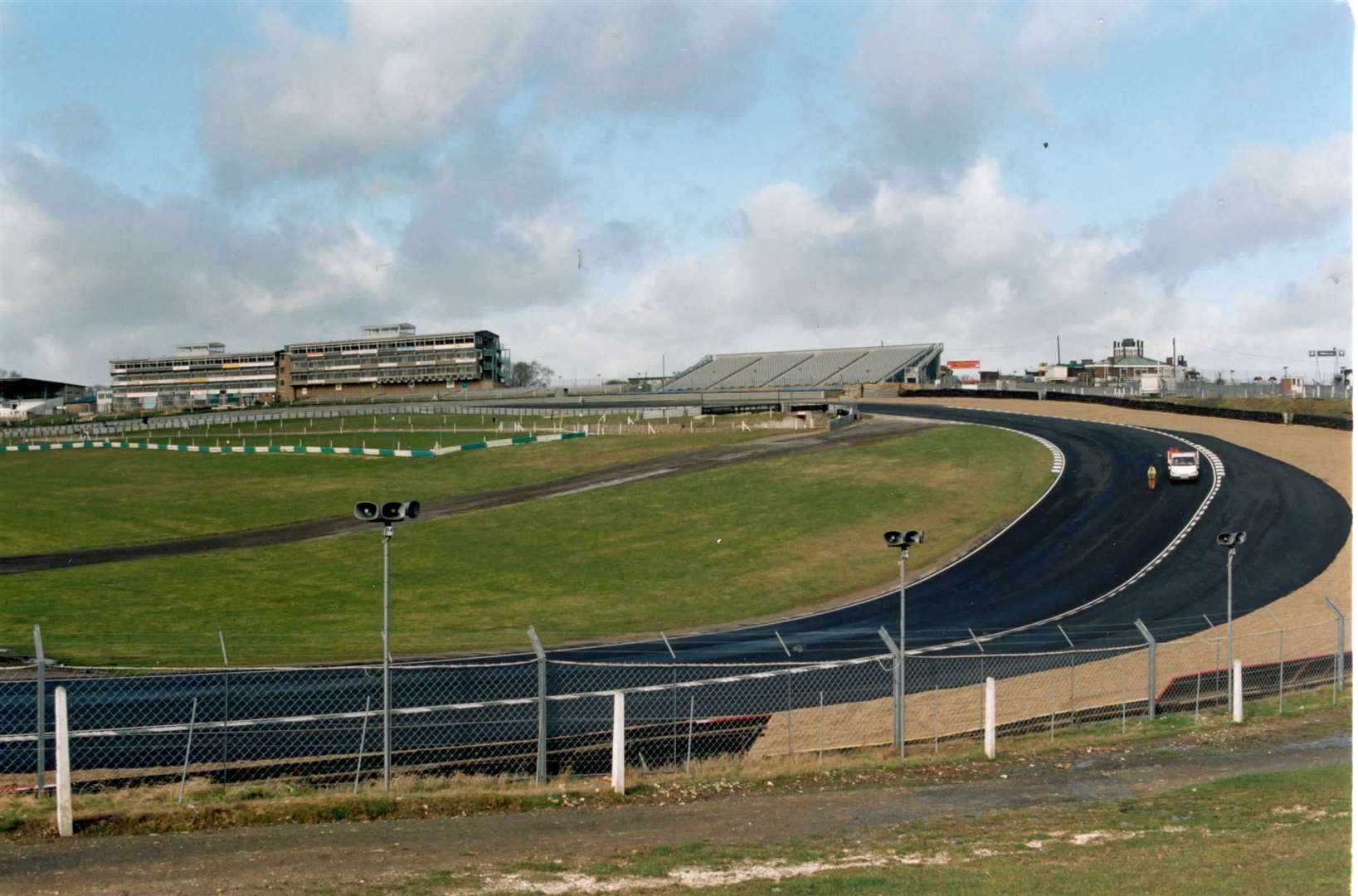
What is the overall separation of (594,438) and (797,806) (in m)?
80.5

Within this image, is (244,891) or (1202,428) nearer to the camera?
Answer: (244,891)

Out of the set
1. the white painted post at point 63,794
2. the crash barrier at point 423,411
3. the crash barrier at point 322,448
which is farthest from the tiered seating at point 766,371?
the white painted post at point 63,794

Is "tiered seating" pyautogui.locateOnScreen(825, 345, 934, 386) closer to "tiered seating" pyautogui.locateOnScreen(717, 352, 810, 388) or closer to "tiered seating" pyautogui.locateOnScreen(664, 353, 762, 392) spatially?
"tiered seating" pyautogui.locateOnScreen(717, 352, 810, 388)

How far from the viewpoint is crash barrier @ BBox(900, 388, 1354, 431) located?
252 ft

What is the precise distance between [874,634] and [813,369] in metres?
146

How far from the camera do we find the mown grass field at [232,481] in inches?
2308

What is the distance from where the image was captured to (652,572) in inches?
1822

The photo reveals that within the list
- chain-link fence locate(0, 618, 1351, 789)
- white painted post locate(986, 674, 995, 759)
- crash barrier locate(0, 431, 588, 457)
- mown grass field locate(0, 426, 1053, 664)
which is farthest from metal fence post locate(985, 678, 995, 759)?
crash barrier locate(0, 431, 588, 457)

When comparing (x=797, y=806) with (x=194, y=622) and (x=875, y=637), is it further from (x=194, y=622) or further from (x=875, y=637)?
(x=194, y=622)

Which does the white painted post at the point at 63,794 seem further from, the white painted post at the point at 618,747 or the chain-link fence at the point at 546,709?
the white painted post at the point at 618,747

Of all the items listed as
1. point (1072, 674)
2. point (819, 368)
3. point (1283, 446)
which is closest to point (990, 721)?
point (1072, 674)

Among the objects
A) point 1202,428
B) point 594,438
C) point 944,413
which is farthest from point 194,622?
point 944,413

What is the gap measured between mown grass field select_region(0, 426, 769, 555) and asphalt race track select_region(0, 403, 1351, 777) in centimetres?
3037

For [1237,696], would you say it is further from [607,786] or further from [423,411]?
[423,411]
